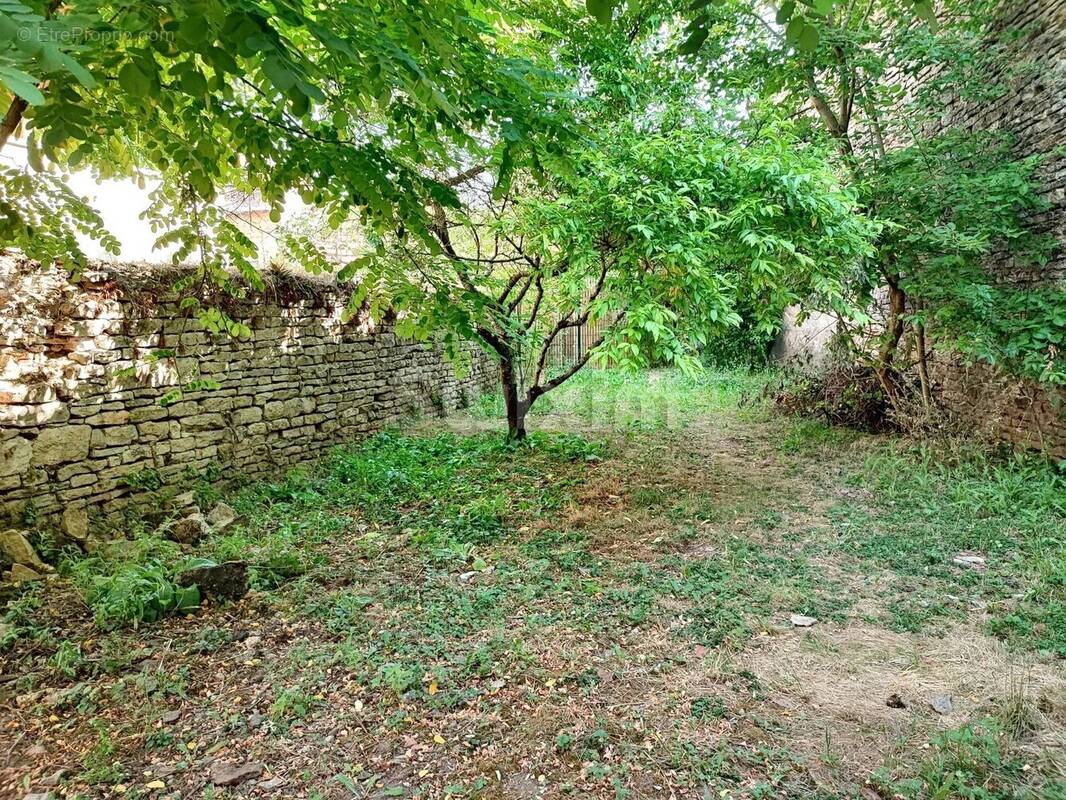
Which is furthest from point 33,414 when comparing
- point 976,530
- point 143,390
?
point 976,530

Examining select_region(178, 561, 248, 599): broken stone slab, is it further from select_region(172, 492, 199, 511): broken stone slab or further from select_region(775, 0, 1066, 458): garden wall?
select_region(775, 0, 1066, 458): garden wall

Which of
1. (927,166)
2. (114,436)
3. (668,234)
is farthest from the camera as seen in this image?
(927,166)

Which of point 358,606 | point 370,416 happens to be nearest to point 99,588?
point 358,606

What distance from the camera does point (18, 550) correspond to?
3.15 metres

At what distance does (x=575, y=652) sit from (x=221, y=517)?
2980 millimetres

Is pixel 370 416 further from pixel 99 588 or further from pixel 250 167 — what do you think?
pixel 250 167

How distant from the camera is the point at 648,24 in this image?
494 cm

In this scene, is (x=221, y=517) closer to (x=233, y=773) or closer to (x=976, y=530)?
(x=233, y=773)

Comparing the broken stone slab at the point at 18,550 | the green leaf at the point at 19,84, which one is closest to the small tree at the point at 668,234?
the broken stone slab at the point at 18,550

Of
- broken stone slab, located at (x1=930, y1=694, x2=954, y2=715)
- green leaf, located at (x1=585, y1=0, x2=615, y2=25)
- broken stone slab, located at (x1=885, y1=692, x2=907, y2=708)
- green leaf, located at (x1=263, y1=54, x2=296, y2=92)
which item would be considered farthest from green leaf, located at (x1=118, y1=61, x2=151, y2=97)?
broken stone slab, located at (x1=930, y1=694, x2=954, y2=715)

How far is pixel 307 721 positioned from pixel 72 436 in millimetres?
2857

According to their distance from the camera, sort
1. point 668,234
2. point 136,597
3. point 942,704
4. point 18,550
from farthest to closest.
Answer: point 668,234 → point 18,550 → point 136,597 → point 942,704

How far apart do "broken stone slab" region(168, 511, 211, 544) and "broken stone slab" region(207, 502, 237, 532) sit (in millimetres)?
119

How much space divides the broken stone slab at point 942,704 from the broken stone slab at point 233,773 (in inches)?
98.7
